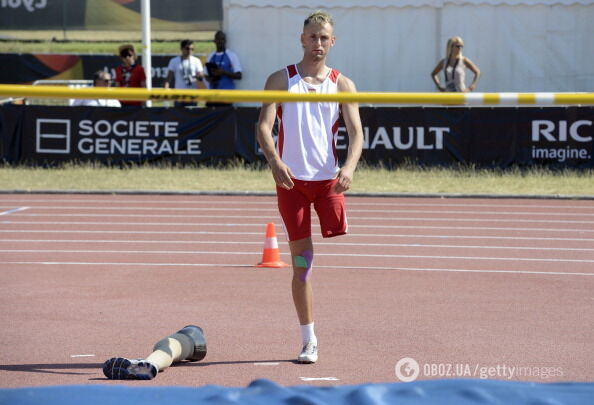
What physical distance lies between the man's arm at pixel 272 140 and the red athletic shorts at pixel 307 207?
0.14 metres

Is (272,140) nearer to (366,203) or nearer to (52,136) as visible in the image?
(366,203)

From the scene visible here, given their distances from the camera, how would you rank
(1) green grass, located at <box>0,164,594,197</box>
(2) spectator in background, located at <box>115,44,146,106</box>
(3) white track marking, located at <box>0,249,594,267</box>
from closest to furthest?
(3) white track marking, located at <box>0,249,594,267</box> → (1) green grass, located at <box>0,164,594,197</box> → (2) spectator in background, located at <box>115,44,146,106</box>

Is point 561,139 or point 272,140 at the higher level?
point 272,140

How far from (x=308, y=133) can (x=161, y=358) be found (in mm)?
1539

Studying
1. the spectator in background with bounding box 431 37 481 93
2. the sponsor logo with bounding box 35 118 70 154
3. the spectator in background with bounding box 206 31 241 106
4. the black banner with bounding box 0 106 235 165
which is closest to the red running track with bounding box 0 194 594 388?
the black banner with bounding box 0 106 235 165

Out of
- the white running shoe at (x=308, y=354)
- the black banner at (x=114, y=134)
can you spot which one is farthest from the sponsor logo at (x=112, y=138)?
the white running shoe at (x=308, y=354)

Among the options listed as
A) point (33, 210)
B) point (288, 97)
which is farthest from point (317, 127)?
point (33, 210)

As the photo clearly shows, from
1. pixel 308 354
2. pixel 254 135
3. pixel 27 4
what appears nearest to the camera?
pixel 308 354

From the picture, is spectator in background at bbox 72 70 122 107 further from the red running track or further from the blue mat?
the blue mat

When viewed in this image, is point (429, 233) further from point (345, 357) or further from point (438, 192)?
point (345, 357)

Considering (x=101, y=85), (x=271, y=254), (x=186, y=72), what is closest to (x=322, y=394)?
(x=271, y=254)

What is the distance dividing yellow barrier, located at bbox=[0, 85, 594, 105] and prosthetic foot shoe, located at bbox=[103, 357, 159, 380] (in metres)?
1.50

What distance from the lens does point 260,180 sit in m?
17.5

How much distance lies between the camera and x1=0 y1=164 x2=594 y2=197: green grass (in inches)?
651
